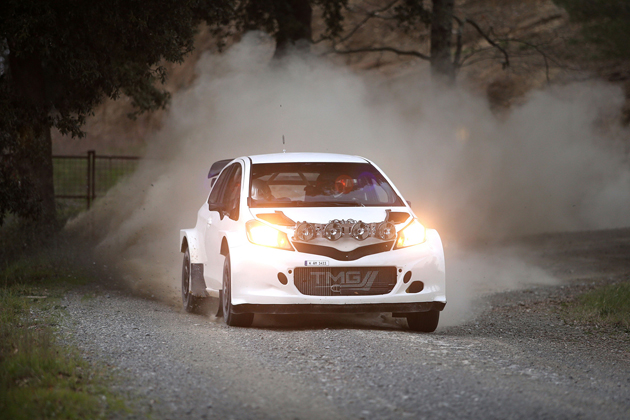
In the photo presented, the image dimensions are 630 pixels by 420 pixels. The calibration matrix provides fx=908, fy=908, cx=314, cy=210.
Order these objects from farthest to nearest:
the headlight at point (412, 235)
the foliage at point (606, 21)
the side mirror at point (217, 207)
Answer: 1. the foliage at point (606, 21)
2. the side mirror at point (217, 207)
3. the headlight at point (412, 235)

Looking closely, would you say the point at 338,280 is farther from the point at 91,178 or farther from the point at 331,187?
the point at 91,178

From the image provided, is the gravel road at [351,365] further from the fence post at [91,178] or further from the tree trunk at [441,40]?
the tree trunk at [441,40]

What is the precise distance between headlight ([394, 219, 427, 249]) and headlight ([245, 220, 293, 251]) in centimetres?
101

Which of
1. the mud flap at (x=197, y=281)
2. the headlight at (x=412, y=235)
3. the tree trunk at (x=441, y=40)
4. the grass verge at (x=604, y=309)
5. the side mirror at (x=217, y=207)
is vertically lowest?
the grass verge at (x=604, y=309)

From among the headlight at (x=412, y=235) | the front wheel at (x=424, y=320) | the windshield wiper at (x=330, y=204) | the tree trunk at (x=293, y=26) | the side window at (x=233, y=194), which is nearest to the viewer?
the headlight at (x=412, y=235)

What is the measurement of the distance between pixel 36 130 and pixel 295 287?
8513 millimetres

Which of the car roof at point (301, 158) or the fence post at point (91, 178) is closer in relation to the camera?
the car roof at point (301, 158)

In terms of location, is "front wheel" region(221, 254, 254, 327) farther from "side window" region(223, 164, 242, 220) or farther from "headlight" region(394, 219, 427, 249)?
"headlight" region(394, 219, 427, 249)

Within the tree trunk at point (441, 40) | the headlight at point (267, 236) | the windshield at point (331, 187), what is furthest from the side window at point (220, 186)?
the tree trunk at point (441, 40)

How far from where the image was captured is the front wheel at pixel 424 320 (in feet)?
28.0

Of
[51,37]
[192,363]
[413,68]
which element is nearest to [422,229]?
[192,363]

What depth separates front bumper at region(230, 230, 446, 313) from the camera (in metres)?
8.03

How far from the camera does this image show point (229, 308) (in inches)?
333

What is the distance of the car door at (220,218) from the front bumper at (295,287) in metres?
0.60
